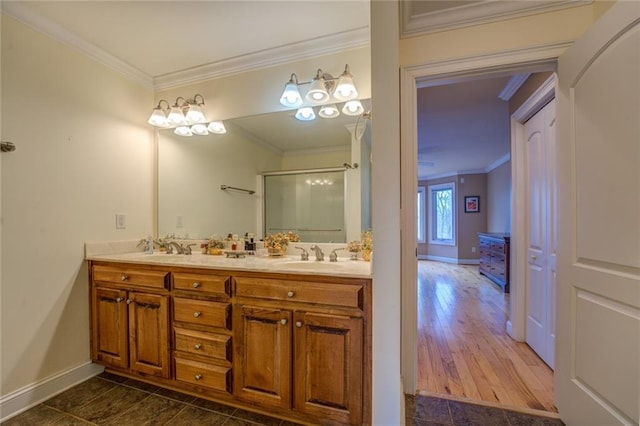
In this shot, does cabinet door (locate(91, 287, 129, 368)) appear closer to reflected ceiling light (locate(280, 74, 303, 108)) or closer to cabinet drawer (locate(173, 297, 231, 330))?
cabinet drawer (locate(173, 297, 231, 330))

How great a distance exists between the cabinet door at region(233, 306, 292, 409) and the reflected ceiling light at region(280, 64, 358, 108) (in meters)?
1.50

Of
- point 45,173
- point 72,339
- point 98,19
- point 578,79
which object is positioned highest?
point 98,19

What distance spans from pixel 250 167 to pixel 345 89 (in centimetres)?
105

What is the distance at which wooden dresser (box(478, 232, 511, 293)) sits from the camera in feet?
14.3

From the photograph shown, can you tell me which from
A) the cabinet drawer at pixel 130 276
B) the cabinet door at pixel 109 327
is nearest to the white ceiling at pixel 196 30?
the cabinet drawer at pixel 130 276

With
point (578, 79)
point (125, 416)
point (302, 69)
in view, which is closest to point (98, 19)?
point (302, 69)

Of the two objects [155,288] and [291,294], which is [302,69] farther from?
[155,288]

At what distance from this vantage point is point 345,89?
1.90m

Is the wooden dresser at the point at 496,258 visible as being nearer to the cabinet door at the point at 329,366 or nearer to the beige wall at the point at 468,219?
the beige wall at the point at 468,219

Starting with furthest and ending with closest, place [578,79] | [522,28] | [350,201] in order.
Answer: [350,201], [522,28], [578,79]

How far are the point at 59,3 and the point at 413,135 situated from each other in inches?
92.2

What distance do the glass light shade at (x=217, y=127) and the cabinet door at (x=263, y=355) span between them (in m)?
1.57

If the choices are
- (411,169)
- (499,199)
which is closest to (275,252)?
(411,169)

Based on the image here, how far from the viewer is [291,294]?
1479mm
